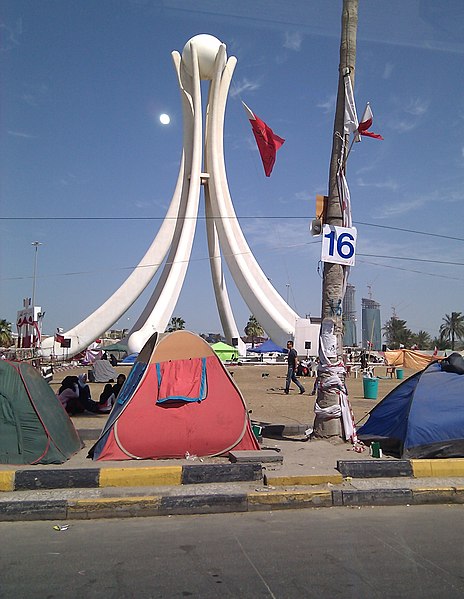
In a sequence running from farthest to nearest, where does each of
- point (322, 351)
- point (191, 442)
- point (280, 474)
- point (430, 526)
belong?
point (322, 351)
point (191, 442)
point (280, 474)
point (430, 526)

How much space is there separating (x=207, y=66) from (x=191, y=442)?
40162 millimetres

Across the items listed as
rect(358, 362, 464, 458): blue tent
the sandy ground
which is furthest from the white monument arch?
rect(358, 362, 464, 458): blue tent

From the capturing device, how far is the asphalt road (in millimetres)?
3869

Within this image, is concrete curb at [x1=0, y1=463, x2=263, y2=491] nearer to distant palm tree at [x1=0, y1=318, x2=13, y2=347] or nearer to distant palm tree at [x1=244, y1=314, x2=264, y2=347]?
distant palm tree at [x1=0, y1=318, x2=13, y2=347]

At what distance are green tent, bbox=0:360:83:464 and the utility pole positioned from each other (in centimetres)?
398

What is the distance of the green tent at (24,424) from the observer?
6.95 metres

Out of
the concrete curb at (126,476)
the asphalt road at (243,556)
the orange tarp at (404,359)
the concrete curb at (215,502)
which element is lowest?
the asphalt road at (243,556)

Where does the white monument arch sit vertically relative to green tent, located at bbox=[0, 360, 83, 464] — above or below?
above

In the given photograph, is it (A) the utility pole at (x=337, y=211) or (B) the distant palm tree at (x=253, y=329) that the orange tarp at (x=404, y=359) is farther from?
(B) the distant palm tree at (x=253, y=329)

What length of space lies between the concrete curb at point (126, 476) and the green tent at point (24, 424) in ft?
2.48

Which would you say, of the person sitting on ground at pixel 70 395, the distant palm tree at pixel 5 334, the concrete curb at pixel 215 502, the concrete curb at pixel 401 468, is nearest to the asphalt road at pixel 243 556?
the concrete curb at pixel 215 502

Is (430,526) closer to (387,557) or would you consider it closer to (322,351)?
(387,557)

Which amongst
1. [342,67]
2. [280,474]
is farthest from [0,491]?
[342,67]

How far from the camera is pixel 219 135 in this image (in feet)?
140
